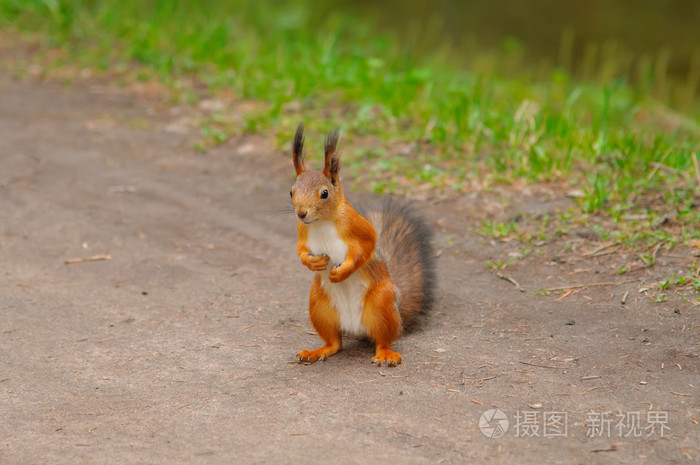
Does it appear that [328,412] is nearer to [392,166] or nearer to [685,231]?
[685,231]

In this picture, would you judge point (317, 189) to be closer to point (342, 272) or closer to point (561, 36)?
point (342, 272)

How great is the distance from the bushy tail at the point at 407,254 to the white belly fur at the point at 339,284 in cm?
26

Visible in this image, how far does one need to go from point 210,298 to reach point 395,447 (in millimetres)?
1510

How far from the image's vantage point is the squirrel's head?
2.59m

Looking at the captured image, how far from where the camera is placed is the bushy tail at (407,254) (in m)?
3.11

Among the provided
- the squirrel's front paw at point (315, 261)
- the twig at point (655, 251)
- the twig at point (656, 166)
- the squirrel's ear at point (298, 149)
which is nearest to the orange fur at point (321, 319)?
the squirrel's front paw at point (315, 261)

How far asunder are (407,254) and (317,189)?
74 cm

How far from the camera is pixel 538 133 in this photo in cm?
483

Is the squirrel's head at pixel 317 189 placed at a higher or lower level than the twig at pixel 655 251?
higher

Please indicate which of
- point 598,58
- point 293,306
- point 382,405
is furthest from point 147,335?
point 598,58

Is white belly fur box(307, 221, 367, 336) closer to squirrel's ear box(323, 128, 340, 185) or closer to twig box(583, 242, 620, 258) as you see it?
squirrel's ear box(323, 128, 340, 185)

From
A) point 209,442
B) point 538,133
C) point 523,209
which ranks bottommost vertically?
point 209,442

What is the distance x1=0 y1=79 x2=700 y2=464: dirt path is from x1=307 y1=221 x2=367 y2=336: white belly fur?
6.5 inches

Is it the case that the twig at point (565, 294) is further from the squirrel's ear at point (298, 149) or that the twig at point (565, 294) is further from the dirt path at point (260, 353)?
the squirrel's ear at point (298, 149)
